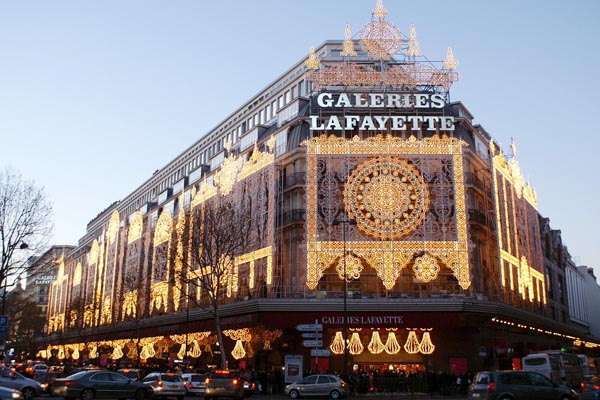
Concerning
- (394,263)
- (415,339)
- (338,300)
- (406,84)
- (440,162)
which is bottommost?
(415,339)

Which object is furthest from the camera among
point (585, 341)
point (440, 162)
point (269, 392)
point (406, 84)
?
point (585, 341)

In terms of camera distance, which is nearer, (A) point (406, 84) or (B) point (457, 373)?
(B) point (457, 373)

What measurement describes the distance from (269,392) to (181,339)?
23.7 m

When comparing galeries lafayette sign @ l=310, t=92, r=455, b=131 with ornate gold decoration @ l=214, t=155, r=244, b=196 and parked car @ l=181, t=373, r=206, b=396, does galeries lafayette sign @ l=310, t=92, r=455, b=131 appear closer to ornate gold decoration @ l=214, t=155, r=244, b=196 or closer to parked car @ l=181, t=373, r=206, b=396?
ornate gold decoration @ l=214, t=155, r=244, b=196

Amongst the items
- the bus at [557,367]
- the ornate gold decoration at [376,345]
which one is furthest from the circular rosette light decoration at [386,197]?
the bus at [557,367]

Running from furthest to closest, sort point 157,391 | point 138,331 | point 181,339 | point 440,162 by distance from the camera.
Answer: point 138,331 < point 181,339 < point 440,162 < point 157,391

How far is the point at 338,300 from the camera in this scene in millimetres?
48406

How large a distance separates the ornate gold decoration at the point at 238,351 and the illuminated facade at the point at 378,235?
1.88ft

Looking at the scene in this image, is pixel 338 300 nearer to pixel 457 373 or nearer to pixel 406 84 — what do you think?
pixel 457 373

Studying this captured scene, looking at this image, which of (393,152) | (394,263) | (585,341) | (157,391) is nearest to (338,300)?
(394,263)

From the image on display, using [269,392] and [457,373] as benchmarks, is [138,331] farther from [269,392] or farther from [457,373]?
[457,373]

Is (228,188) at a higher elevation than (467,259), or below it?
higher

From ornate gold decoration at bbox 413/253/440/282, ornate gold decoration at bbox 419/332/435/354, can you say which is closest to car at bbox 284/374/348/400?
ornate gold decoration at bbox 419/332/435/354

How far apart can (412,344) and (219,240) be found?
1761cm
